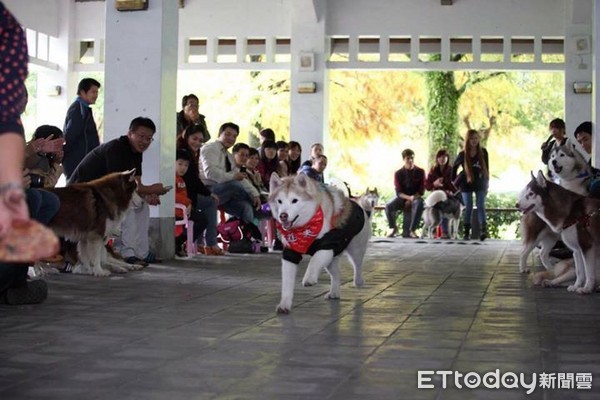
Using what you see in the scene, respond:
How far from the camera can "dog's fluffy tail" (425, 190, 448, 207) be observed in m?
19.9

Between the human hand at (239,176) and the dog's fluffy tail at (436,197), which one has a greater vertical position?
the human hand at (239,176)

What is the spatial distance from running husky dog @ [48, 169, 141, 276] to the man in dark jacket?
1.35 meters

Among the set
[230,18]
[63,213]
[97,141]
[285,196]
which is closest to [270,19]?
[230,18]

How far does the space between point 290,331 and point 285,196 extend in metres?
1.39

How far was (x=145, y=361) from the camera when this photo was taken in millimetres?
4812

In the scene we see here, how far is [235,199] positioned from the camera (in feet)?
44.5

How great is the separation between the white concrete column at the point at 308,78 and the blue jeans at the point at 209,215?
728cm

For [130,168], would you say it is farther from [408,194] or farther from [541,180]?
[408,194]

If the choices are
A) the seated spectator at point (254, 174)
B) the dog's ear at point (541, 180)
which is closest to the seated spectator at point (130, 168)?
the seated spectator at point (254, 174)

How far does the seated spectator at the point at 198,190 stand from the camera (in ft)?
41.4

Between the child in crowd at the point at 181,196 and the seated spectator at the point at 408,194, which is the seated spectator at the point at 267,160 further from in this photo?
the seated spectator at the point at 408,194

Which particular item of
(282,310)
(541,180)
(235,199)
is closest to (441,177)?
(235,199)

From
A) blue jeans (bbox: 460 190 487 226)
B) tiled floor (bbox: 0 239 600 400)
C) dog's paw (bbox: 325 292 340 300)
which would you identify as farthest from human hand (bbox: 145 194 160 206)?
blue jeans (bbox: 460 190 487 226)

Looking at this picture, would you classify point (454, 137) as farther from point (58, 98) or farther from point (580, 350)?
point (580, 350)
